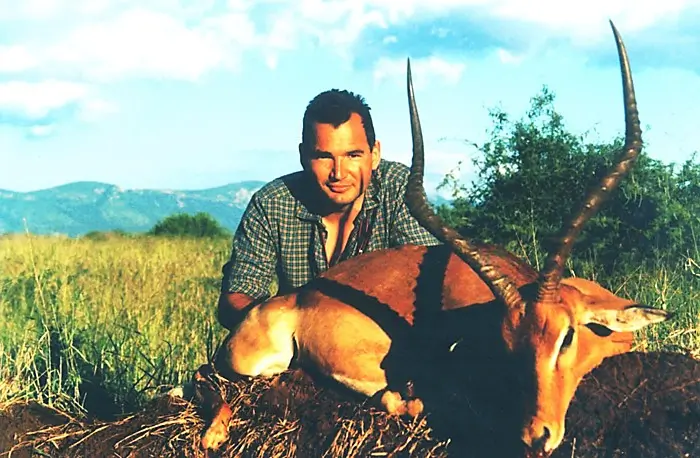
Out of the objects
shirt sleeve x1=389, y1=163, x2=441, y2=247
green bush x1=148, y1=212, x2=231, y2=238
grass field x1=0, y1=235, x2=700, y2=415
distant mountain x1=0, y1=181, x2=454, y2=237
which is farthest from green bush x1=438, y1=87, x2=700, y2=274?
distant mountain x1=0, y1=181, x2=454, y2=237

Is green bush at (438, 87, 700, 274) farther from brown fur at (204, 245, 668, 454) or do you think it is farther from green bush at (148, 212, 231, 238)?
green bush at (148, 212, 231, 238)

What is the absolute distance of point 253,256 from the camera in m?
6.38

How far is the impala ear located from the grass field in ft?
Answer: 3.71

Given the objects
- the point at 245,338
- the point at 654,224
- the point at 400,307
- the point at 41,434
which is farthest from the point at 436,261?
the point at 654,224

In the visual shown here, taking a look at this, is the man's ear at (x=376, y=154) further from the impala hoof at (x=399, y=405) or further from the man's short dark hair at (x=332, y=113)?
the impala hoof at (x=399, y=405)

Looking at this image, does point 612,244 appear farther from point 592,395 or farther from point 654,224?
point 592,395

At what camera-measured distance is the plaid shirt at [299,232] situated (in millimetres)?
6410

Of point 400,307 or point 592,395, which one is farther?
point 400,307

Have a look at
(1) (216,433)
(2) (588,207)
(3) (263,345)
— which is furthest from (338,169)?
(2) (588,207)

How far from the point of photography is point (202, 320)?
8.60m

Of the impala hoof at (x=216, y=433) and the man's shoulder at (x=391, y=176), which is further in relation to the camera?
the man's shoulder at (x=391, y=176)

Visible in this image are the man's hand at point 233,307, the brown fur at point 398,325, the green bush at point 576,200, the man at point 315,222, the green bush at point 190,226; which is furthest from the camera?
the green bush at point 190,226

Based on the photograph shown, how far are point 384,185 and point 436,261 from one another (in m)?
1.46

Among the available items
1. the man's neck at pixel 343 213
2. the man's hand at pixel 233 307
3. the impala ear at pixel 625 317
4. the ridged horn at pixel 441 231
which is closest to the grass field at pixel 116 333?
the man's hand at pixel 233 307
